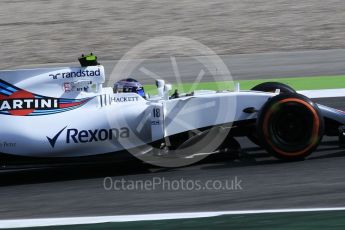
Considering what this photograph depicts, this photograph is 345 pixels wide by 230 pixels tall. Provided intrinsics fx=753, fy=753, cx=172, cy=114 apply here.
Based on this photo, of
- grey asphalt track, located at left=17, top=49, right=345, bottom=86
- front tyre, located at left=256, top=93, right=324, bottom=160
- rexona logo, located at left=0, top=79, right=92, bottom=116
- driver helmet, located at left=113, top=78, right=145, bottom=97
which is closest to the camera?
front tyre, located at left=256, top=93, right=324, bottom=160

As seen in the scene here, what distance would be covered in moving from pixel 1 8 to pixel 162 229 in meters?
16.5

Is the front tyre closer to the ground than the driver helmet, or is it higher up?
closer to the ground

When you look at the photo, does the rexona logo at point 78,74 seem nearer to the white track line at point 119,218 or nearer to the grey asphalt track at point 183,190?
the grey asphalt track at point 183,190

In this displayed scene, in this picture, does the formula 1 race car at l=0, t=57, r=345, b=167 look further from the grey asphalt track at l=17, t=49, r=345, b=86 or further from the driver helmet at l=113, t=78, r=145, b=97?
the grey asphalt track at l=17, t=49, r=345, b=86

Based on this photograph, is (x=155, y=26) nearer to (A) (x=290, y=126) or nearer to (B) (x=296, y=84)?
(B) (x=296, y=84)

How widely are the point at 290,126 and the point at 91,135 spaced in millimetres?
1991

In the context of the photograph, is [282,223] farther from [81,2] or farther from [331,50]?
[81,2]

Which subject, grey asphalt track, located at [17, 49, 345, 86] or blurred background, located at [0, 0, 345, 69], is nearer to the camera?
grey asphalt track, located at [17, 49, 345, 86]

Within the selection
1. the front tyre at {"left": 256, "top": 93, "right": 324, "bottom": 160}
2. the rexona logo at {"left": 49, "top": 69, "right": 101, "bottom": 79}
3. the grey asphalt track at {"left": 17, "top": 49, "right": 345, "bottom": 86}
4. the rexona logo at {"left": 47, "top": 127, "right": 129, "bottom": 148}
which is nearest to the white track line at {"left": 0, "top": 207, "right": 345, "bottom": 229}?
the rexona logo at {"left": 47, "top": 127, "right": 129, "bottom": 148}

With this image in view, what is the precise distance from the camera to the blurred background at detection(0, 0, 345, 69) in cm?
1656

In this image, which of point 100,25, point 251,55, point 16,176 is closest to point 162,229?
point 16,176

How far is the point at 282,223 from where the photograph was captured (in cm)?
561

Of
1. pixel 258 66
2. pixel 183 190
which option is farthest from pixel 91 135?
pixel 258 66

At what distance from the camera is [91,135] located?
7508mm
